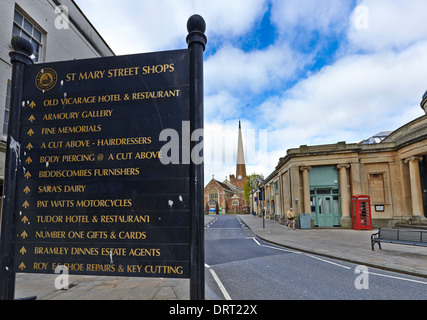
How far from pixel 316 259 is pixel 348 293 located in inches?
157

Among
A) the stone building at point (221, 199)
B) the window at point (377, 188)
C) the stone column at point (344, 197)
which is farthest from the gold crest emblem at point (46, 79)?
the stone building at point (221, 199)

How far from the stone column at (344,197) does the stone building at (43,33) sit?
2095 cm

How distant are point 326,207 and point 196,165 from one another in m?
23.0

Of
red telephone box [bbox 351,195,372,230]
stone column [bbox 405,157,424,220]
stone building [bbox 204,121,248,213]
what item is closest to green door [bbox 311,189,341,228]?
red telephone box [bbox 351,195,372,230]

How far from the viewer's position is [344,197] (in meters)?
21.7

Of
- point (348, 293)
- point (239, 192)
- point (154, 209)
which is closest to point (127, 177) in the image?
point (154, 209)

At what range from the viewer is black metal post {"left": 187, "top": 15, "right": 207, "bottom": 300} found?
2416mm

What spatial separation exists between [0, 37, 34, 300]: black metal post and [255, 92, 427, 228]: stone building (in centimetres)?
2210

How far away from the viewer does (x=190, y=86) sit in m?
2.67

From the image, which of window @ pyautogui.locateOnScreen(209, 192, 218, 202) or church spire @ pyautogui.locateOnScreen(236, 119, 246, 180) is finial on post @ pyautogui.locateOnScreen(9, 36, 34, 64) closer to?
window @ pyautogui.locateOnScreen(209, 192, 218, 202)

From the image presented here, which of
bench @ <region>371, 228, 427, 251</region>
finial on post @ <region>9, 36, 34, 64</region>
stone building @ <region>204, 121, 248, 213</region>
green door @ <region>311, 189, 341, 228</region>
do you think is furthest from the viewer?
stone building @ <region>204, 121, 248, 213</region>

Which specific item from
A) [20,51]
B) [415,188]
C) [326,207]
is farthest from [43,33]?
[415,188]

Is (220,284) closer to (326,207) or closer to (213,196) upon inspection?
(326,207)

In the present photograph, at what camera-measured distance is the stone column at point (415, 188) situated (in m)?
19.3
